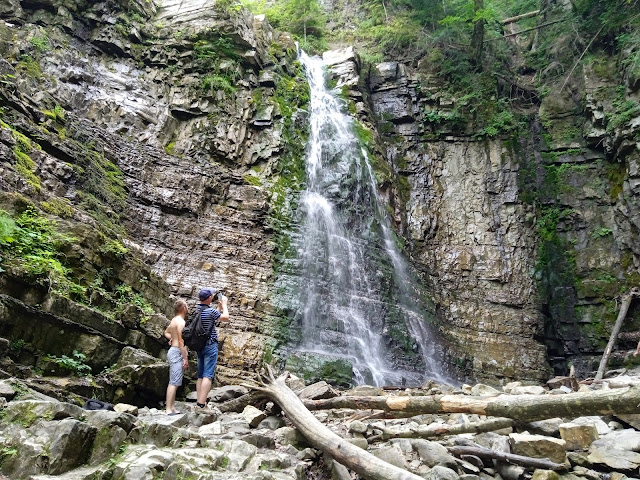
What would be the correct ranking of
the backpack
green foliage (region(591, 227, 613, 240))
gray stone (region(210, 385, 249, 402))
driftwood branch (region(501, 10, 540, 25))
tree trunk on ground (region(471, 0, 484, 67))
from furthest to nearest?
driftwood branch (region(501, 10, 540, 25)), tree trunk on ground (region(471, 0, 484, 67)), green foliage (region(591, 227, 613, 240)), gray stone (region(210, 385, 249, 402)), the backpack

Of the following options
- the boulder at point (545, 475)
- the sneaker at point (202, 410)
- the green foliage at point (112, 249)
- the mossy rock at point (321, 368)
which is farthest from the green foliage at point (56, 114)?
the boulder at point (545, 475)

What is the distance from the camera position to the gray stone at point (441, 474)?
3375mm

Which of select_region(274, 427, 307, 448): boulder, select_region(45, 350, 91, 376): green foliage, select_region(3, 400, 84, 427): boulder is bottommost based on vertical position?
select_region(274, 427, 307, 448): boulder

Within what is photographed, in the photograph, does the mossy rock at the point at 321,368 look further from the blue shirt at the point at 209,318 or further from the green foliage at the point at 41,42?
the green foliage at the point at 41,42

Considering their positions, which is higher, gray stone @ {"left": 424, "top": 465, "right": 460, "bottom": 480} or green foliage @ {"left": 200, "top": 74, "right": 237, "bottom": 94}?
green foliage @ {"left": 200, "top": 74, "right": 237, "bottom": 94}

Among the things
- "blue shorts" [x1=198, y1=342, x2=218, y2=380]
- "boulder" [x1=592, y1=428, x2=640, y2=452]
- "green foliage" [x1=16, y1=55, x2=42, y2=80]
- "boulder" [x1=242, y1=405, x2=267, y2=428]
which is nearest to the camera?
"boulder" [x1=592, y1=428, x2=640, y2=452]

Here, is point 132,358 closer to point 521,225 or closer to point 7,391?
point 7,391

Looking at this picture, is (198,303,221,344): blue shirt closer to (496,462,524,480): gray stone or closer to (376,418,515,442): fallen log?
(376,418,515,442): fallen log

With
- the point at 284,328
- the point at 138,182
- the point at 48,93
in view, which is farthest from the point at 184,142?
the point at 284,328

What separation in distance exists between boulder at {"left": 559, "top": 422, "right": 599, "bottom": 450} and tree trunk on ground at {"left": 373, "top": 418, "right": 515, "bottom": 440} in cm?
50

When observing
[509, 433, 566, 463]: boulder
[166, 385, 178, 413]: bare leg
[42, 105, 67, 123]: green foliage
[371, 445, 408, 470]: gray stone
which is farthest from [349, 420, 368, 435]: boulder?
[42, 105, 67, 123]: green foliage

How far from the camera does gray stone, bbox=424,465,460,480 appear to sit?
11.1ft

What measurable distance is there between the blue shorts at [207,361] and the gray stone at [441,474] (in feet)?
11.6

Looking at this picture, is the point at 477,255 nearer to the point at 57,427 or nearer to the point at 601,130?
the point at 601,130
